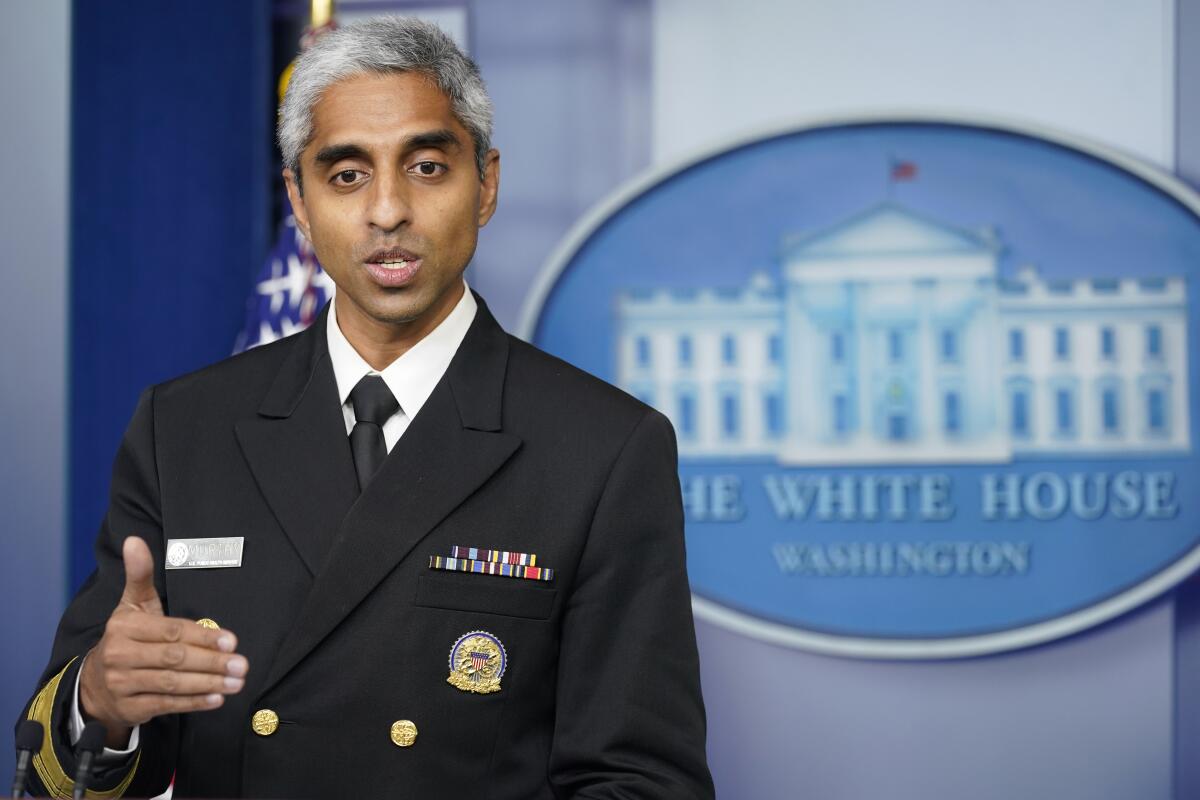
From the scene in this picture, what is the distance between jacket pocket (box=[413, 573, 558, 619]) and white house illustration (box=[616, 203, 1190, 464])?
134cm

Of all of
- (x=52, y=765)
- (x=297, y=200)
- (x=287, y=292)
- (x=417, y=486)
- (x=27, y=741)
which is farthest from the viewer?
(x=287, y=292)

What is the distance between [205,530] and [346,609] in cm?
19

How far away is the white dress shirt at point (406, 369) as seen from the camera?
1.37 metres

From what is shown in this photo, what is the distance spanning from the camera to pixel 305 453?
1.33 meters

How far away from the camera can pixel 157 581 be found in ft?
4.29

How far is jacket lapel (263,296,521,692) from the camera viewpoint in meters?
1.23

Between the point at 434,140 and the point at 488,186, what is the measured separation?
0.13 meters

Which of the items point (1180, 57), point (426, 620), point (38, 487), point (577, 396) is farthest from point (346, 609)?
point (1180, 57)

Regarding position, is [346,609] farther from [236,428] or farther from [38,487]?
[38,487]

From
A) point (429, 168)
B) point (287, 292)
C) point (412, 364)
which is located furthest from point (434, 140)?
point (287, 292)

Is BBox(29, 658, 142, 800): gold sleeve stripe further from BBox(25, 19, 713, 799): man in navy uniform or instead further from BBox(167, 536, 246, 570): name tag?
BBox(167, 536, 246, 570): name tag

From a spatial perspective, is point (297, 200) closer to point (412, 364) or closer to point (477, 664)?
point (412, 364)

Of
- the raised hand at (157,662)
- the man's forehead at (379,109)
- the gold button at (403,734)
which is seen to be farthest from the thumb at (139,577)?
the man's forehead at (379,109)

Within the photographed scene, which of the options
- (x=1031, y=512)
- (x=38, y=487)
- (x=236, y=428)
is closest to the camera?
(x=236, y=428)
